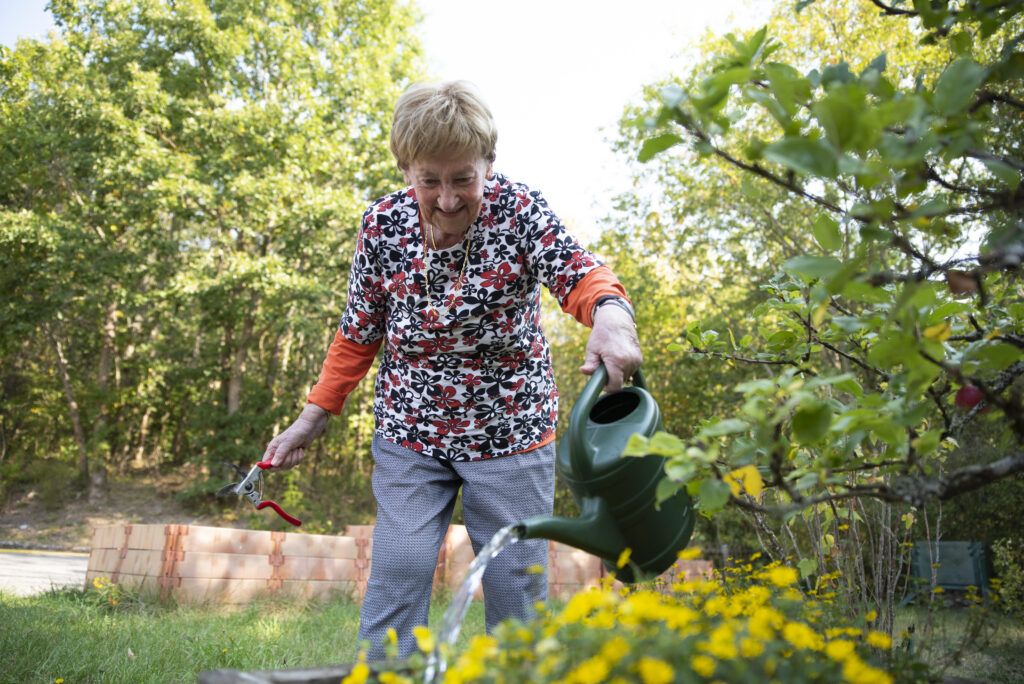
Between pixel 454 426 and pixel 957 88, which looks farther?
pixel 454 426

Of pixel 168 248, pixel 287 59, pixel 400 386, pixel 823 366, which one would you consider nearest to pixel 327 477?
pixel 168 248

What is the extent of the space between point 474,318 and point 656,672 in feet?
3.74

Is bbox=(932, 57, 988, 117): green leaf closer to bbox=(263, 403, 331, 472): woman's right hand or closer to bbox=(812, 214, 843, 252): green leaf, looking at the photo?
bbox=(812, 214, 843, 252): green leaf

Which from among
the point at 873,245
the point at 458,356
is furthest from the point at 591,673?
the point at 458,356

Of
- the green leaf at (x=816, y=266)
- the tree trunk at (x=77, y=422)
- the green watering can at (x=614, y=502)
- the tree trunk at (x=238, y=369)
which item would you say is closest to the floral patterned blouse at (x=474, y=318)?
the green watering can at (x=614, y=502)

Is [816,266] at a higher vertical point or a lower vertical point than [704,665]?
higher

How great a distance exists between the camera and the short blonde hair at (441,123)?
1550 millimetres

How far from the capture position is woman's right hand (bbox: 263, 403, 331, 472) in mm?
1836

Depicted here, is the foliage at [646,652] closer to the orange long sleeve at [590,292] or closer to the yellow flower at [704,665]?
the yellow flower at [704,665]

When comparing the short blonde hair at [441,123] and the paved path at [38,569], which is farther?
the paved path at [38,569]

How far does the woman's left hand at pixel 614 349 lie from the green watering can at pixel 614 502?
0.05 metres

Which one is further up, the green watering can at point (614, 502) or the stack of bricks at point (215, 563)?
the green watering can at point (614, 502)

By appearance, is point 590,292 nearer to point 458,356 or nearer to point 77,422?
point 458,356

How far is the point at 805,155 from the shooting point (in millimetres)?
756
